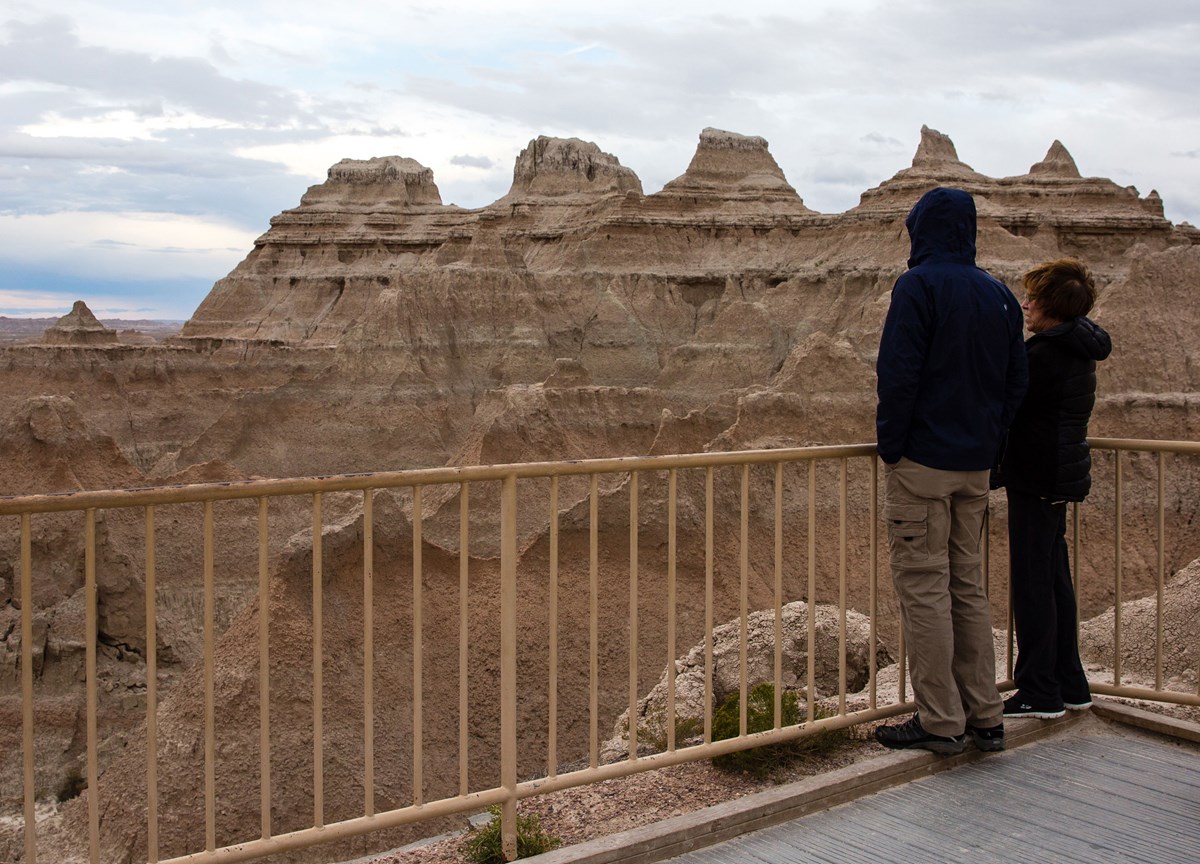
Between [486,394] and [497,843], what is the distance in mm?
28539

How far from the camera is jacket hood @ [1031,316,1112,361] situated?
15.2ft

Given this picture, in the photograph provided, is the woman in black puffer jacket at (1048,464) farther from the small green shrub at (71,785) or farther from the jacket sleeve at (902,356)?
the small green shrub at (71,785)

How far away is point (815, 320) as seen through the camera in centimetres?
4916

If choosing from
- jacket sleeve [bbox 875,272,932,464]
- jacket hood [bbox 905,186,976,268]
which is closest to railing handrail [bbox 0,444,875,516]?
jacket sleeve [bbox 875,272,932,464]

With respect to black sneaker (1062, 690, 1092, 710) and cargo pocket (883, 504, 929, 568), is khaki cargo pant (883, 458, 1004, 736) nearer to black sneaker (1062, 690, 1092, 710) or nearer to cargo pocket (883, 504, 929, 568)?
cargo pocket (883, 504, 929, 568)

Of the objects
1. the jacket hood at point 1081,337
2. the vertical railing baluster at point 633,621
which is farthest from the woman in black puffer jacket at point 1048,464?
the vertical railing baluster at point 633,621

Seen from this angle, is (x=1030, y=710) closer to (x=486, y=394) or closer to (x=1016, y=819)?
(x=1016, y=819)

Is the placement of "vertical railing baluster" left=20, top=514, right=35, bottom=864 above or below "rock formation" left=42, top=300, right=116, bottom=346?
below

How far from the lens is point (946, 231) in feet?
14.2

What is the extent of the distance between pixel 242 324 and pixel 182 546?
52093mm

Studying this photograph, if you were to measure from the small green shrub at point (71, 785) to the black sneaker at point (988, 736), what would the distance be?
11452mm

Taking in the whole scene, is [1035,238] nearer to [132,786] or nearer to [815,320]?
[815,320]

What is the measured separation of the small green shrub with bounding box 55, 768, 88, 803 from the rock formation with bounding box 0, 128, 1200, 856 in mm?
168

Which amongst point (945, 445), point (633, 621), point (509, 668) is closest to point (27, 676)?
point (509, 668)
